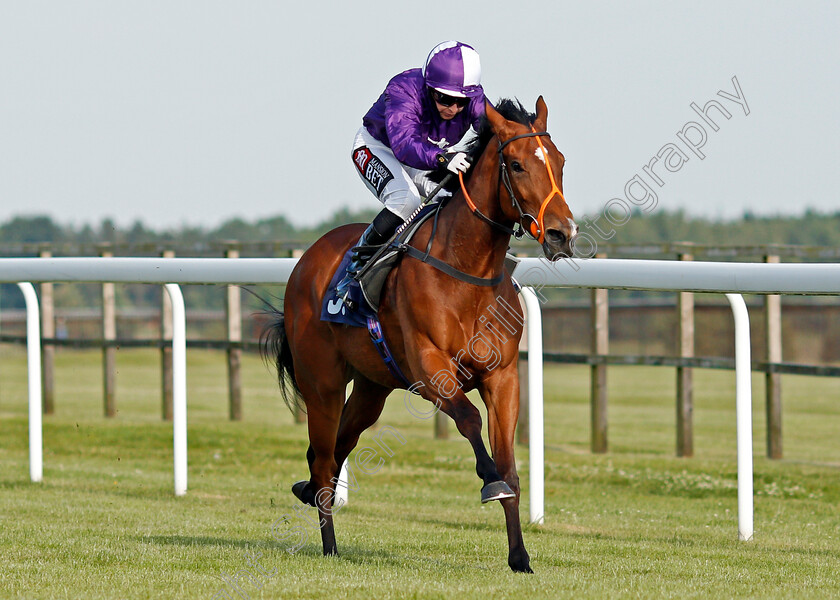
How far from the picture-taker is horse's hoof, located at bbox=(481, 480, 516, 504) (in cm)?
407

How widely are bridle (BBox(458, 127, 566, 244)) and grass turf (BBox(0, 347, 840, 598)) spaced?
1255 mm

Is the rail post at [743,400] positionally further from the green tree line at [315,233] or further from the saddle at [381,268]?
the green tree line at [315,233]

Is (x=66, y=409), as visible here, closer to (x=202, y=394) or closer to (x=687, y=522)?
(x=202, y=394)

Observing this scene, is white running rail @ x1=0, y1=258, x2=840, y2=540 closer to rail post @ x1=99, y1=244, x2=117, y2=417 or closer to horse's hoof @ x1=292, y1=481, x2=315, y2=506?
horse's hoof @ x1=292, y1=481, x2=315, y2=506

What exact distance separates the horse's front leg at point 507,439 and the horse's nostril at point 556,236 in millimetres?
628

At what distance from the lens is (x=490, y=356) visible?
4.39 m

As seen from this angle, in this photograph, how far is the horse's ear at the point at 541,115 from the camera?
4.42m

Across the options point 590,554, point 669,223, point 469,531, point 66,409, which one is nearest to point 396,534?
point 469,531

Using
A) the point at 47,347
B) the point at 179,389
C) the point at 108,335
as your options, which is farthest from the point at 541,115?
the point at 47,347

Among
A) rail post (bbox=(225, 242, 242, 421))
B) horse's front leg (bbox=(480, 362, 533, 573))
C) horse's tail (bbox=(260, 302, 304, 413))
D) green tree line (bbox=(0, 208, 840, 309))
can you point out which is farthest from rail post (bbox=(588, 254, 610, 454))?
green tree line (bbox=(0, 208, 840, 309))

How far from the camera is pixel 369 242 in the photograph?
505 cm

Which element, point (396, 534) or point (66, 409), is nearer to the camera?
point (396, 534)

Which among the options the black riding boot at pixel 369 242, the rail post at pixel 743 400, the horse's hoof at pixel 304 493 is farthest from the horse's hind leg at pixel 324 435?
the rail post at pixel 743 400

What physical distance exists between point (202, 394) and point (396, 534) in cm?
1249
